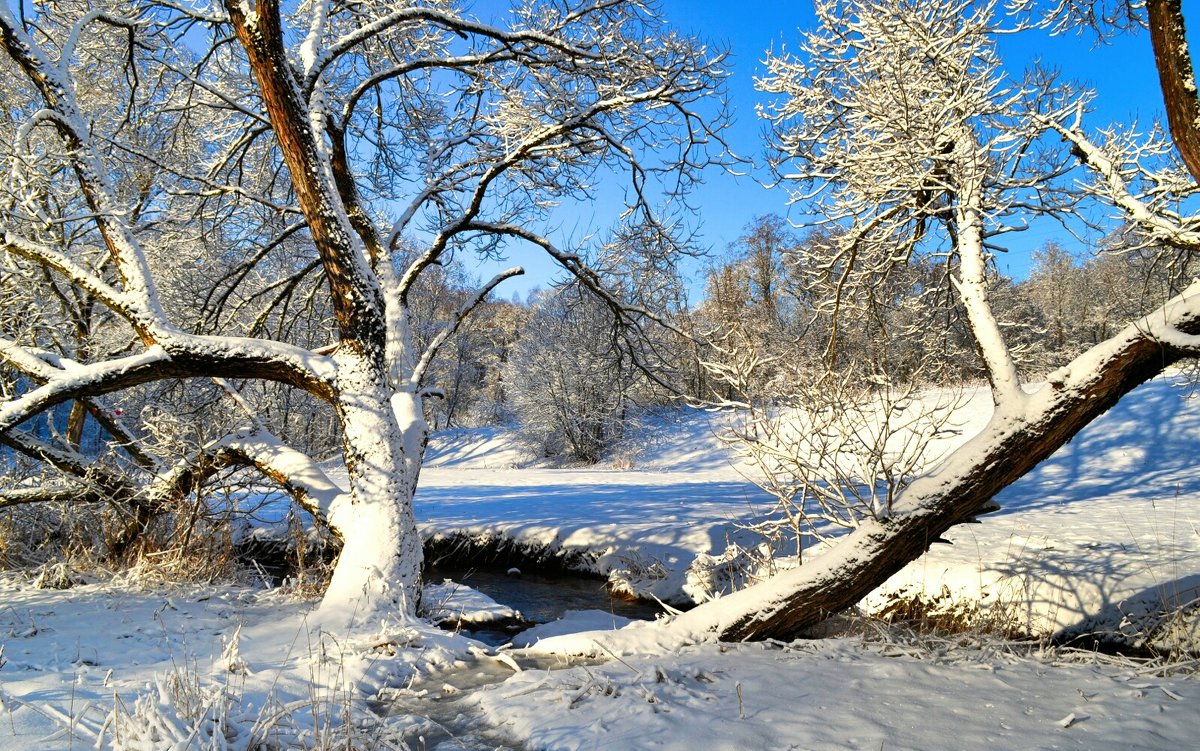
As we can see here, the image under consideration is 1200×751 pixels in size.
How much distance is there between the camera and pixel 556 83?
6.53 meters

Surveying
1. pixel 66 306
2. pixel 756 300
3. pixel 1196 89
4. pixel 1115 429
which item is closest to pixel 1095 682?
pixel 1196 89

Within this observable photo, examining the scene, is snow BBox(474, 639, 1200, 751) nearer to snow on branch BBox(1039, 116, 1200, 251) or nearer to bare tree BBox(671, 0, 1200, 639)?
bare tree BBox(671, 0, 1200, 639)

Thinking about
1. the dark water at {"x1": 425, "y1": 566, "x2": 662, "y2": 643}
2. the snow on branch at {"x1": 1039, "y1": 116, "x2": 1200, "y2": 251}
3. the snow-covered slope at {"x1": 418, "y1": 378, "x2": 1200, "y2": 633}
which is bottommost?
the dark water at {"x1": 425, "y1": 566, "x2": 662, "y2": 643}

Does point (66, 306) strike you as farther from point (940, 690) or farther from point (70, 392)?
point (940, 690)

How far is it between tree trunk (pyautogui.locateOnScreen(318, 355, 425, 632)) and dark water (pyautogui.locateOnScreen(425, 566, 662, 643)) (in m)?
1.46

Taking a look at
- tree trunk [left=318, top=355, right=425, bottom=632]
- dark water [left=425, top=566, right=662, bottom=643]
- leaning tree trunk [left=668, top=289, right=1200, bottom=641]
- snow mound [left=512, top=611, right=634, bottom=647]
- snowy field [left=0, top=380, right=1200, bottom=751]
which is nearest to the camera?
snowy field [left=0, top=380, right=1200, bottom=751]

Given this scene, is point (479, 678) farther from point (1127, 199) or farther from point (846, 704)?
point (1127, 199)

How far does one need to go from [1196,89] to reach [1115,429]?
11.8 metres

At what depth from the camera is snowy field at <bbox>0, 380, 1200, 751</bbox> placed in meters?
2.52

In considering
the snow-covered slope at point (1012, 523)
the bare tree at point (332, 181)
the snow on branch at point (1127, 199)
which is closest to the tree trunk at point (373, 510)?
the bare tree at point (332, 181)

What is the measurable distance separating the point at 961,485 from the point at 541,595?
5234 mm

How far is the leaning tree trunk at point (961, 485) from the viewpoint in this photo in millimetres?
3711

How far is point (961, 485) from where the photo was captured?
13.1ft

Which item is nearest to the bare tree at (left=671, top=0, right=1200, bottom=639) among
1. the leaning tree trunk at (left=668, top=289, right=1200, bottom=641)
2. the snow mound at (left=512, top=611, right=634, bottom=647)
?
the leaning tree trunk at (left=668, top=289, right=1200, bottom=641)
